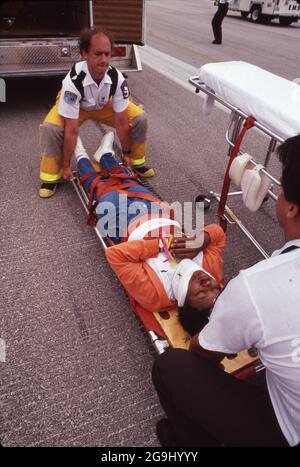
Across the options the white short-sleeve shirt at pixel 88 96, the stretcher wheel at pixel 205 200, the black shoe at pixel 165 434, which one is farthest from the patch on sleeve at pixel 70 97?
the black shoe at pixel 165 434

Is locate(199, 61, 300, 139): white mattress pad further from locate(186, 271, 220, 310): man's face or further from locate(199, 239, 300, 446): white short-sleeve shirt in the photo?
locate(199, 239, 300, 446): white short-sleeve shirt

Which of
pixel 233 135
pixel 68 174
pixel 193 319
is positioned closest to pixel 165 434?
pixel 193 319

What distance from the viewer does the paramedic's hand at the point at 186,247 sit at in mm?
2195

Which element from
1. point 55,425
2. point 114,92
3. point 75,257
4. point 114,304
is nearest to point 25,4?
point 114,92

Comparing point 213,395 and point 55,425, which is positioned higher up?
point 213,395

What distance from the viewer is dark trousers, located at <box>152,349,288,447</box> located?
126 cm

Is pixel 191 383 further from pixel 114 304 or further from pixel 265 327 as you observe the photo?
pixel 114 304

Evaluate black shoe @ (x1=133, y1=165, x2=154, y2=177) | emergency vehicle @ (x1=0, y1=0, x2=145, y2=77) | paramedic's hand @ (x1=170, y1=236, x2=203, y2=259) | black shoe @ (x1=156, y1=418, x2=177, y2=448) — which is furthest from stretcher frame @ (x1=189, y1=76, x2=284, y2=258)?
emergency vehicle @ (x1=0, y1=0, x2=145, y2=77)

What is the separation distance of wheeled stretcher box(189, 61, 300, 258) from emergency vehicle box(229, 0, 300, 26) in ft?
42.7

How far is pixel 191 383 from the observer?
1379mm

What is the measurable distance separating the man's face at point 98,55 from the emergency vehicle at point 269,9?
13056mm

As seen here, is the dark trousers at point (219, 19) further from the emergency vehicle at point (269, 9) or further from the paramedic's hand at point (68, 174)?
the paramedic's hand at point (68, 174)

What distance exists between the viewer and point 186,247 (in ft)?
7.27
